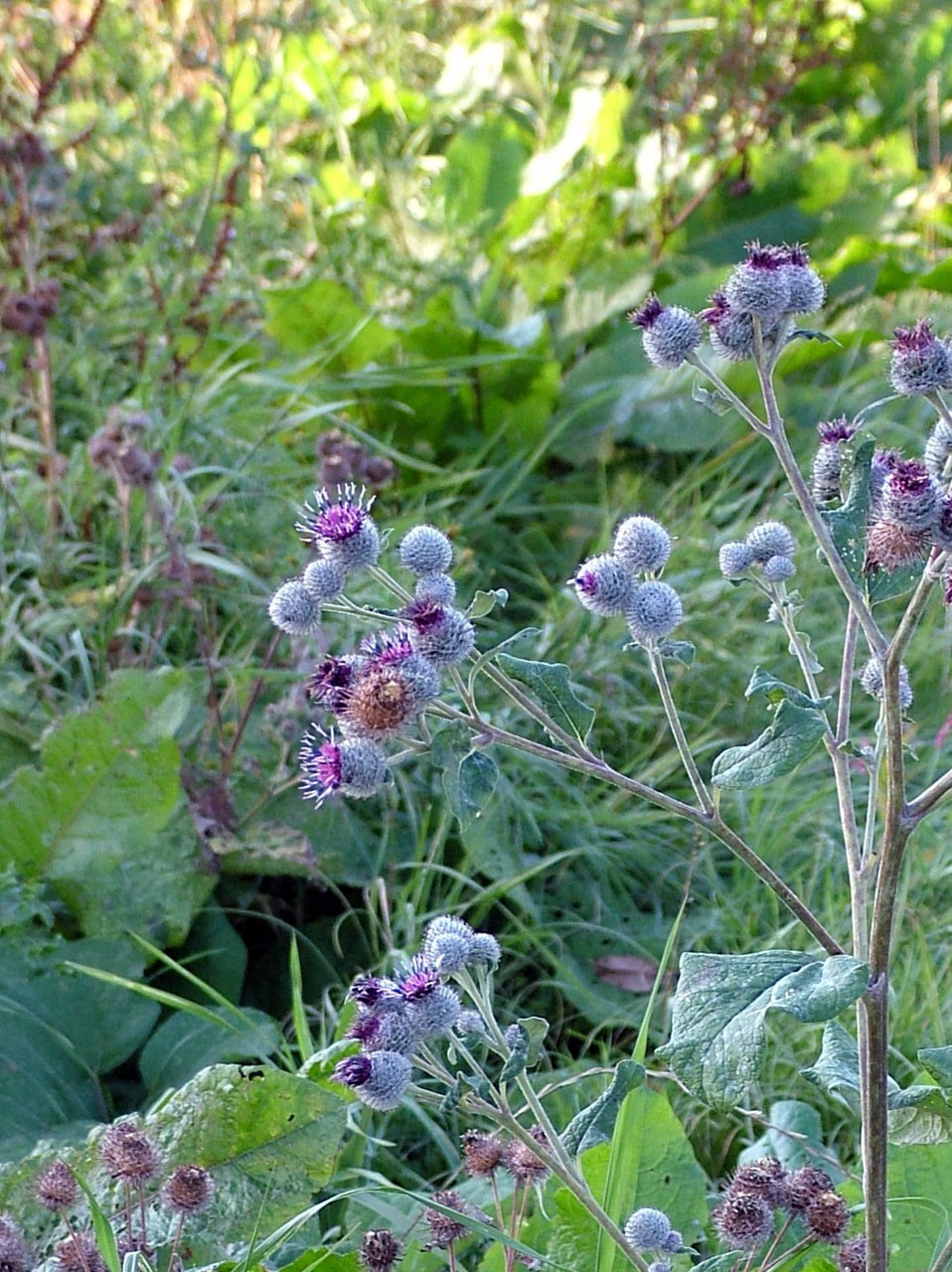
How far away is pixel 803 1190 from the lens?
141 cm

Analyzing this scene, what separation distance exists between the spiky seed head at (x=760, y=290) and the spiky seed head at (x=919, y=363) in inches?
4.1

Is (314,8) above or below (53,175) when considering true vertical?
above

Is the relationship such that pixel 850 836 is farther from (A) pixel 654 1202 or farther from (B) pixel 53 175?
(B) pixel 53 175

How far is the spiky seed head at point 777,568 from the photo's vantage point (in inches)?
58.0

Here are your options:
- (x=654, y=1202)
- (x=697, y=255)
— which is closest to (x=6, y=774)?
(x=654, y=1202)

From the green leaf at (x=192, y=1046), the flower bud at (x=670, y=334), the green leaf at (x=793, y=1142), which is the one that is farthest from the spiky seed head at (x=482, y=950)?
the green leaf at (x=192, y=1046)

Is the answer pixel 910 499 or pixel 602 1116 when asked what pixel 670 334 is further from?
pixel 602 1116

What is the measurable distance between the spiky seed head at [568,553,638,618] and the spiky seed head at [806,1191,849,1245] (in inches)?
23.1

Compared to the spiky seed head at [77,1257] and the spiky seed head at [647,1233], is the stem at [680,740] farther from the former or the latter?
the spiky seed head at [77,1257]

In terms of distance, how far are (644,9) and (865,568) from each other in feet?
16.9

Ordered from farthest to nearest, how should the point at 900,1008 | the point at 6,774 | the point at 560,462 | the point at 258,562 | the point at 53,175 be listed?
the point at 560,462, the point at 53,175, the point at 258,562, the point at 6,774, the point at 900,1008

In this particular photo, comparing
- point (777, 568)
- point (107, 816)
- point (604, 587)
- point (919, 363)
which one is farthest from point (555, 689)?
point (107, 816)

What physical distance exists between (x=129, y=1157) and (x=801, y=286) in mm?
1066

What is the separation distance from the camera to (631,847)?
2840 mm
